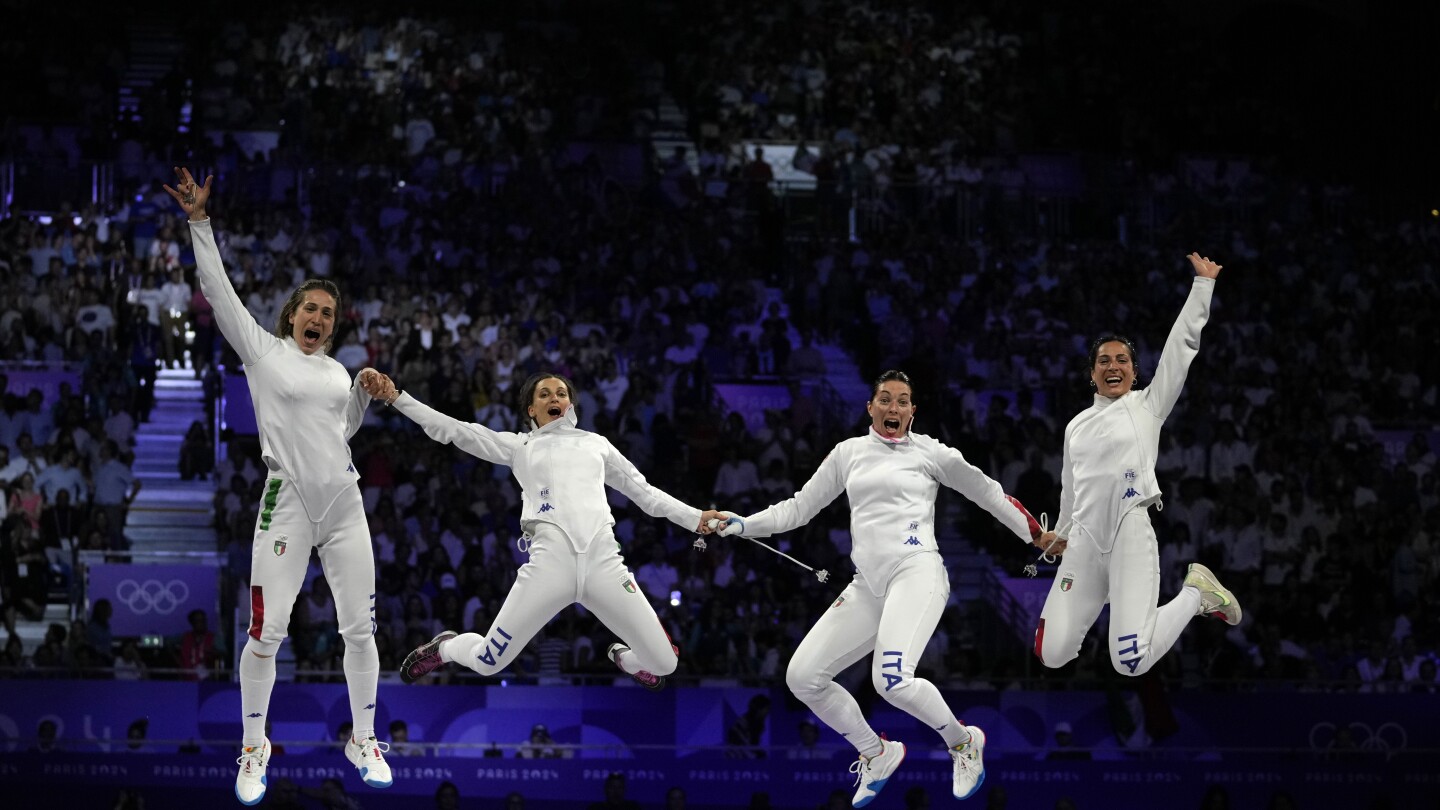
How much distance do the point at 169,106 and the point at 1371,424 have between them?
50.0ft

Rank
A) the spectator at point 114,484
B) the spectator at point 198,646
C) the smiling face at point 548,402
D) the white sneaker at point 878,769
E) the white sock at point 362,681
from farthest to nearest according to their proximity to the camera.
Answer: the spectator at point 114,484 → the spectator at point 198,646 → the smiling face at point 548,402 → the white sneaker at point 878,769 → the white sock at point 362,681

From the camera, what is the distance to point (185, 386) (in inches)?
720

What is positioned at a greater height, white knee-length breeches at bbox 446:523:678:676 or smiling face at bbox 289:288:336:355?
smiling face at bbox 289:288:336:355

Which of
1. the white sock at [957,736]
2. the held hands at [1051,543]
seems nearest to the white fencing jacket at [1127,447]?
the held hands at [1051,543]

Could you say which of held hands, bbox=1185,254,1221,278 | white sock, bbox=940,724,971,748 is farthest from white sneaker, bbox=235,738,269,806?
held hands, bbox=1185,254,1221,278

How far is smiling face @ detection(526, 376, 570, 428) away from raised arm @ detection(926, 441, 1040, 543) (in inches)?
89.6

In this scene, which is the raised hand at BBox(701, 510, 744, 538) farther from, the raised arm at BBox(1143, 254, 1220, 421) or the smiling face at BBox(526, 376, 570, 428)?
the raised arm at BBox(1143, 254, 1220, 421)

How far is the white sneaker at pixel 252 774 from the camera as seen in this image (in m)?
9.77

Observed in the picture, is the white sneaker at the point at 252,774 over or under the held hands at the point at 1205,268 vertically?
under

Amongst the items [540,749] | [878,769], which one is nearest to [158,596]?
[540,749]

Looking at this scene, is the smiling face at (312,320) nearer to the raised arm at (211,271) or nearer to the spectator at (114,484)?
the raised arm at (211,271)

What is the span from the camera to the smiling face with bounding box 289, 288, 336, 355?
32.3ft

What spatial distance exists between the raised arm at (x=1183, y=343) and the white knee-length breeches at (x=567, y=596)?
3275mm

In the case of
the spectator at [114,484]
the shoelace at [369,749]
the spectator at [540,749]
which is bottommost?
the spectator at [540,749]
